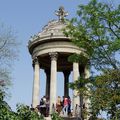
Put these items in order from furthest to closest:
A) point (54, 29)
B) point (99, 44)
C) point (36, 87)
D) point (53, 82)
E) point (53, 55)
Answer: point (54, 29) → point (36, 87) → point (53, 55) → point (53, 82) → point (99, 44)

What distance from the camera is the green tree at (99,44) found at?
28000 mm

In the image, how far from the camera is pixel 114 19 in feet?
103

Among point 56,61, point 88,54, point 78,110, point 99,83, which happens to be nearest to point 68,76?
point 56,61

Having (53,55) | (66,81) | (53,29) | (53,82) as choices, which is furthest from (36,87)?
(53,29)

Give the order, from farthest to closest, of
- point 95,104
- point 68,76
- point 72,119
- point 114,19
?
point 68,76, point 72,119, point 114,19, point 95,104

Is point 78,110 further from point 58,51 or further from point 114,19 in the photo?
point 114,19

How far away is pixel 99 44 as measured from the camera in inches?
1222

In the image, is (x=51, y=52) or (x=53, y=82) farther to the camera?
(x=51, y=52)

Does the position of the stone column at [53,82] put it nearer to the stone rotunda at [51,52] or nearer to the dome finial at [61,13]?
the stone rotunda at [51,52]

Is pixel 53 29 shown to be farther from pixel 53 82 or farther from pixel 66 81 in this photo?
pixel 66 81

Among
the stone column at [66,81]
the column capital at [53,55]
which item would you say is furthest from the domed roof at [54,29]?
the stone column at [66,81]

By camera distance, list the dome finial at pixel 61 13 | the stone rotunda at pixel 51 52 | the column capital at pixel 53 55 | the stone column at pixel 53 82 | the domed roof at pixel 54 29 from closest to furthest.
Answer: the stone column at pixel 53 82
the stone rotunda at pixel 51 52
the column capital at pixel 53 55
the domed roof at pixel 54 29
the dome finial at pixel 61 13

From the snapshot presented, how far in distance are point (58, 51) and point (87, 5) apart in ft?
42.1

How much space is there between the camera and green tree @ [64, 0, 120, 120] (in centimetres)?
2800
